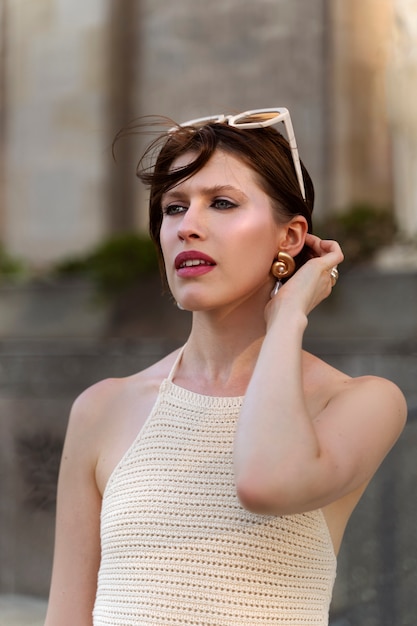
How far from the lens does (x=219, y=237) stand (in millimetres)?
2049

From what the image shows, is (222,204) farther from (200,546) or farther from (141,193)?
(141,193)

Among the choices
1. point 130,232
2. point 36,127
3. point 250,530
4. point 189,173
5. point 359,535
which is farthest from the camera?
point 36,127

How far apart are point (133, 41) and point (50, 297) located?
4.73m

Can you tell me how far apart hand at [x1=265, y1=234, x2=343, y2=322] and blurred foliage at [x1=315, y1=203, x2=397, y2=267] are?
6.35 meters

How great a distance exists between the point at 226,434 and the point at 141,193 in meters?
11.4

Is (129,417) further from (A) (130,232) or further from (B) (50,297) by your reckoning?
(A) (130,232)

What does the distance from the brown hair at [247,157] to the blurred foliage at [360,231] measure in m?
6.41

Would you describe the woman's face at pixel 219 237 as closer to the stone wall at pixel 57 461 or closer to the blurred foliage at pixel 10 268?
the stone wall at pixel 57 461

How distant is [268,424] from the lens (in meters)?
1.82

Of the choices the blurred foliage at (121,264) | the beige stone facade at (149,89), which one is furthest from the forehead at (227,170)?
the beige stone facade at (149,89)

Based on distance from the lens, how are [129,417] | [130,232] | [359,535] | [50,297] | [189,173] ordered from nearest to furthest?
1. [189,173]
2. [129,417]
3. [359,535]
4. [50,297]
5. [130,232]

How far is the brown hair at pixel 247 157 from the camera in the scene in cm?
210

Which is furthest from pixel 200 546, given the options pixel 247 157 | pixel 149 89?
pixel 149 89

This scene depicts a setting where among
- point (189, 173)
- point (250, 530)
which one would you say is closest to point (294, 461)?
point (250, 530)
